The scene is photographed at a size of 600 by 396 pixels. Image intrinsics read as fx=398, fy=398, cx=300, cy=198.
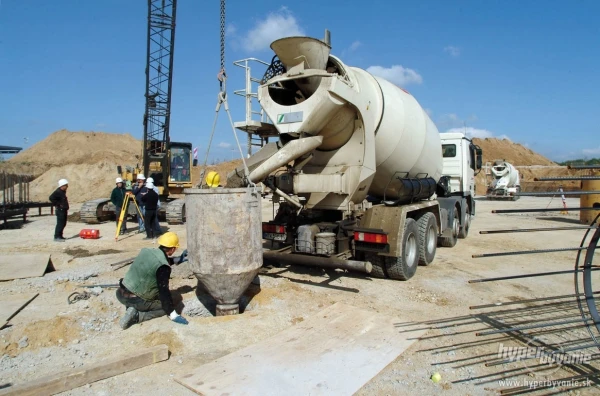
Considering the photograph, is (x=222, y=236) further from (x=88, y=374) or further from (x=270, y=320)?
(x=88, y=374)

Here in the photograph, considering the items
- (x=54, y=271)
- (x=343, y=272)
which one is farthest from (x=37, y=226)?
(x=343, y=272)

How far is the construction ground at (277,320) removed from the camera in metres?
3.60

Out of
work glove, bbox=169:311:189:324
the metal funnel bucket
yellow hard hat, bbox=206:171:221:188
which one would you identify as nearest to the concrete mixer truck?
yellow hard hat, bbox=206:171:221:188

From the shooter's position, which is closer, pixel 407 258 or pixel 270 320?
pixel 270 320

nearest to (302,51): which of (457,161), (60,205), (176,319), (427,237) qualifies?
(176,319)

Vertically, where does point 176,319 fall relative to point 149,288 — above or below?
below

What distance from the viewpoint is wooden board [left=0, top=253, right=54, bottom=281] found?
270 inches

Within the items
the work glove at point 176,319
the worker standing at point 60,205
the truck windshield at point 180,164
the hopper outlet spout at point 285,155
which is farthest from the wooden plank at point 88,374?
the truck windshield at point 180,164

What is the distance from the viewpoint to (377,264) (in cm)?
679

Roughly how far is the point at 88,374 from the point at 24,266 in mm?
5050

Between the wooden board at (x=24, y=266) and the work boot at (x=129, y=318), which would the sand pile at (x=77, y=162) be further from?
the work boot at (x=129, y=318)

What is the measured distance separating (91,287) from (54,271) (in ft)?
6.97

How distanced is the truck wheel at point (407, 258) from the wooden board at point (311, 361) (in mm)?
1722

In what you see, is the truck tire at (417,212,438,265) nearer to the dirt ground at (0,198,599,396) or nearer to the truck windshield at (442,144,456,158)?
the dirt ground at (0,198,599,396)
